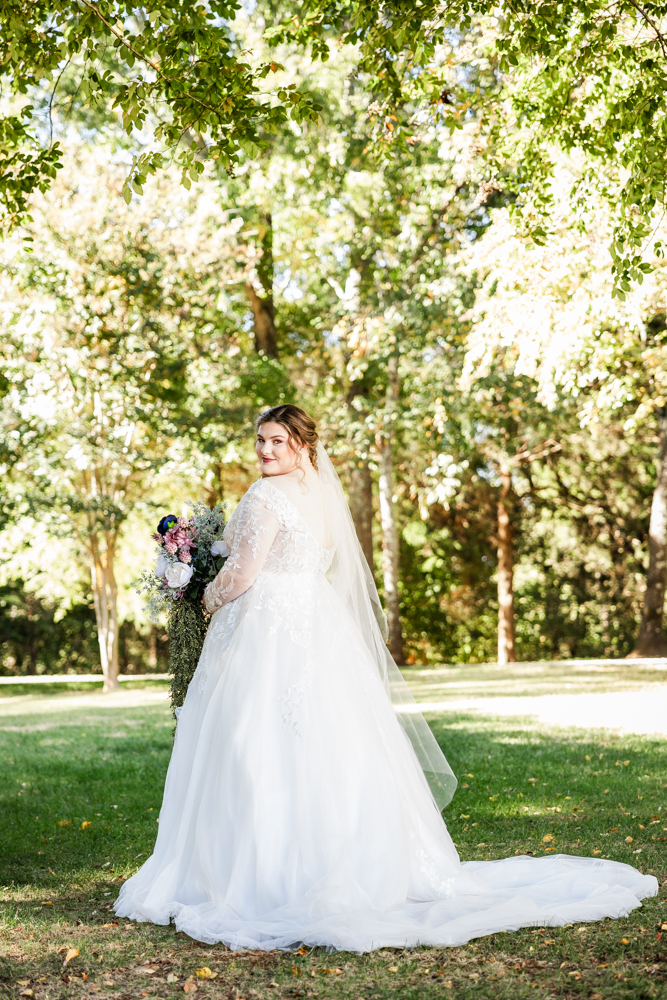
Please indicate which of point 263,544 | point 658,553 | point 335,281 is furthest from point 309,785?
point 658,553

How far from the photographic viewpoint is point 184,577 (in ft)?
17.1

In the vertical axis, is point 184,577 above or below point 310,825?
above

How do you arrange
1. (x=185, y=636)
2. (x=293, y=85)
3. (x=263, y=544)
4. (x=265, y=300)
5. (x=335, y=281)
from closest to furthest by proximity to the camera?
(x=263, y=544)
(x=185, y=636)
(x=293, y=85)
(x=335, y=281)
(x=265, y=300)

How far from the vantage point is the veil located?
16.8 feet

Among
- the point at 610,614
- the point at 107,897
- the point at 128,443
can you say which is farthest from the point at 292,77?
the point at 610,614

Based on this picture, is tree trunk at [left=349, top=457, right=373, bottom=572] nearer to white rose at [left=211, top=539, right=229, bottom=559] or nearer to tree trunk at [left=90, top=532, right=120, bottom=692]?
tree trunk at [left=90, top=532, right=120, bottom=692]

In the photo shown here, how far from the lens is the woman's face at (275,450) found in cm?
496

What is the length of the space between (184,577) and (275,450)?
3.06ft

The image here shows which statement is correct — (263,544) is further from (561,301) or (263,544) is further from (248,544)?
(561,301)

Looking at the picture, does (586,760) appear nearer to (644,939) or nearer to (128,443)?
(644,939)

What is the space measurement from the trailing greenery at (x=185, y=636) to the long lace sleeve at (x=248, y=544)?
0.93 m

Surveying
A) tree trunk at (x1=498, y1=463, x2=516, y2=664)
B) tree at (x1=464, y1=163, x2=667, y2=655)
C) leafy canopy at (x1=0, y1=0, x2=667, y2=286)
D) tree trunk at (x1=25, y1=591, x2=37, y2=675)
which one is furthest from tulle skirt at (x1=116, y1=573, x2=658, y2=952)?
tree trunk at (x1=25, y1=591, x2=37, y2=675)

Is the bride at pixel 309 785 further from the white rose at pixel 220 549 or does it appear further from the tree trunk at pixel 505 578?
the tree trunk at pixel 505 578

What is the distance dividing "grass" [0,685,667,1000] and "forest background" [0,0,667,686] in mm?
3641
